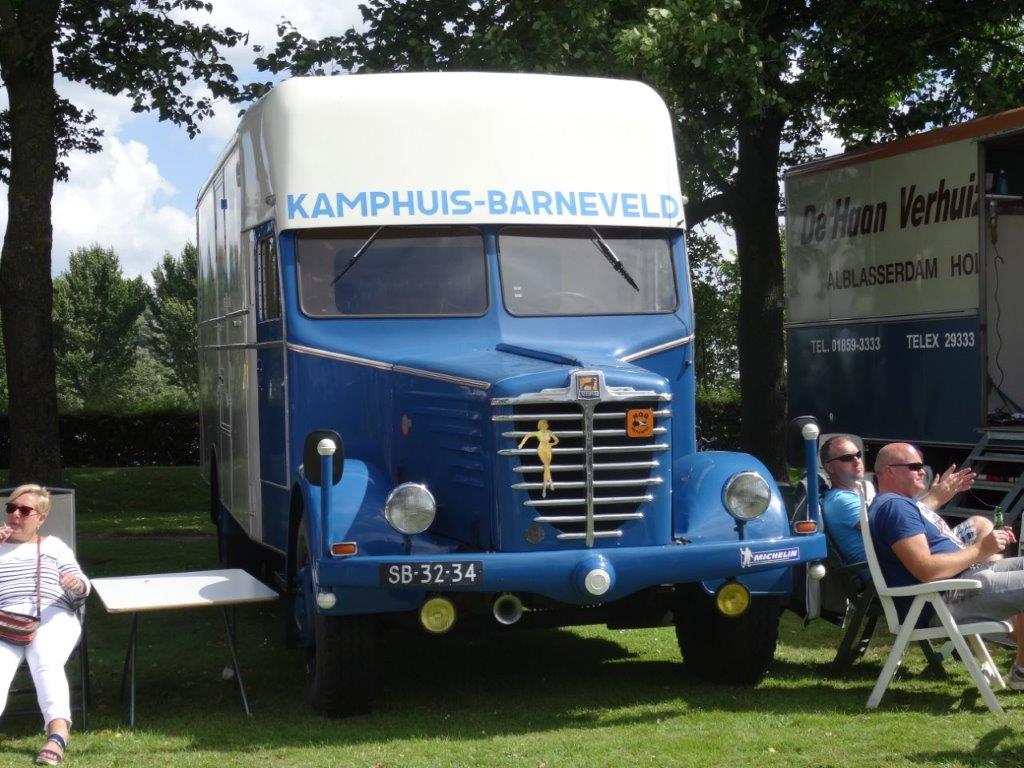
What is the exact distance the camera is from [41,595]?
282 inches

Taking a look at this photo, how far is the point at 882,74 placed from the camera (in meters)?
18.2

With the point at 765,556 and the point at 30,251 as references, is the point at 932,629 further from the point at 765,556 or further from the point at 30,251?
the point at 30,251

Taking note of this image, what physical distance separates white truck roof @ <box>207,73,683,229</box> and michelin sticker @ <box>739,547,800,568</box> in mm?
2197

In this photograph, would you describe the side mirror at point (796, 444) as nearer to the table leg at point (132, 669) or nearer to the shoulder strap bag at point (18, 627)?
the table leg at point (132, 669)

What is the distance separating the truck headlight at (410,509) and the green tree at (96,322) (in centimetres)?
6345

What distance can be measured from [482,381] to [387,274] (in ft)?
4.68

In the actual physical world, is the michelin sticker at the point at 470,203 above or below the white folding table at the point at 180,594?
above

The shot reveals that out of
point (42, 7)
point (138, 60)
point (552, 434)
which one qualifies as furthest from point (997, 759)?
point (138, 60)

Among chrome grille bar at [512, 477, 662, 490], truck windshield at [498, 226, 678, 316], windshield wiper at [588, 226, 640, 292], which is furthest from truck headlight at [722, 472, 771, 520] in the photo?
windshield wiper at [588, 226, 640, 292]

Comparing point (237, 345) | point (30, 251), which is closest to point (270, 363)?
point (237, 345)

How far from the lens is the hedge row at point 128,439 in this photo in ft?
96.4

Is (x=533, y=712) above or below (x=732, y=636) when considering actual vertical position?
below

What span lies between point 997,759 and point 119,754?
3705mm

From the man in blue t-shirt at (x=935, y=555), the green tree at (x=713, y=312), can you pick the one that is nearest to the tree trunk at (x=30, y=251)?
the man in blue t-shirt at (x=935, y=555)
